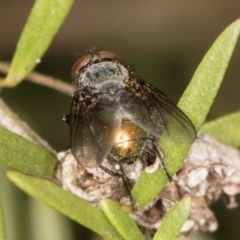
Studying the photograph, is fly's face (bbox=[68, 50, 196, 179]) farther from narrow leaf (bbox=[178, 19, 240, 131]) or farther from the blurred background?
the blurred background

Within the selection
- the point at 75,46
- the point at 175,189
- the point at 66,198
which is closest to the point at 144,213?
the point at 175,189

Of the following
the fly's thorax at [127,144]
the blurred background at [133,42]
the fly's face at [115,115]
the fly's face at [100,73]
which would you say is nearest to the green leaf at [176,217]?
the fly's face at [115,115]

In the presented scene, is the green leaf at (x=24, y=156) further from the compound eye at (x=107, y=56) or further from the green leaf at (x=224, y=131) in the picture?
the green leaf at (x=224, y=131)

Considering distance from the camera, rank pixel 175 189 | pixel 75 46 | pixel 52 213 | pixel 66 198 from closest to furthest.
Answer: pixel 66 198 → pixel 175 189 → pixel 52 213 → pixel 75 46

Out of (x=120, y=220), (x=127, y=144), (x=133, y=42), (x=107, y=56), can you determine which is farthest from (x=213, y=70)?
(x=133, y=42)

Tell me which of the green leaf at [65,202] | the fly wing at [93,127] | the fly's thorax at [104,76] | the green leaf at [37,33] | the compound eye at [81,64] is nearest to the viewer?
the green leaf at [65,202]

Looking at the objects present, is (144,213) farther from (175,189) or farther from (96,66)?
(96,66)

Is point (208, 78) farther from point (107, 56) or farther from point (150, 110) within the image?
point (107, 56)

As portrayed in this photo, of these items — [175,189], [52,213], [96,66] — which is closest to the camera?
[175,189]
